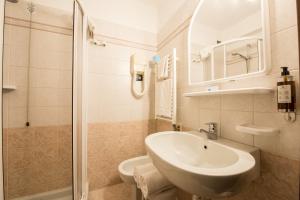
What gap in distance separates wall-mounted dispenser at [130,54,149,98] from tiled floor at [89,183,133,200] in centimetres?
107

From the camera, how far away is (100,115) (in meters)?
1.49

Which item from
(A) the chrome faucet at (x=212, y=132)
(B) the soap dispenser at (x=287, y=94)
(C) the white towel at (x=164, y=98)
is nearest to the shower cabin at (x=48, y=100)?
(C) the white towel at (x=164, y=98)

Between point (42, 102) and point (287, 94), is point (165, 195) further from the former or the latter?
point (42, 102)

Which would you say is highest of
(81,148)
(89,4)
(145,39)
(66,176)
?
(89,4)

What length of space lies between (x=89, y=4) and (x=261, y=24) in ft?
5.31

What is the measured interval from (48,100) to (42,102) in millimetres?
48

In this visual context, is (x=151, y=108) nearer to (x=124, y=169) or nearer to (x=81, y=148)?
(x=124, y=169)

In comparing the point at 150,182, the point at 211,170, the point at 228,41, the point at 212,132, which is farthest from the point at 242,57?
the point at 150,182

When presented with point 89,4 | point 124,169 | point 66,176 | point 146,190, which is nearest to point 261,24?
point 146,190

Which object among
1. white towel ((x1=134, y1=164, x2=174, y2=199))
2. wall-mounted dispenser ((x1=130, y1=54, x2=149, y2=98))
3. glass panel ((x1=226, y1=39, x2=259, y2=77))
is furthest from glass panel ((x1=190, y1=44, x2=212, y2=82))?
white towel ((x1=134, y1=164, x2=174, y2=199))

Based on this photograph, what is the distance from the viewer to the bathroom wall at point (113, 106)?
1454 millimetres

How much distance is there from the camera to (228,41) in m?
0.85

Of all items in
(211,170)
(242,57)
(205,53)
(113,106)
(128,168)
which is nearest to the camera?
(211,170)

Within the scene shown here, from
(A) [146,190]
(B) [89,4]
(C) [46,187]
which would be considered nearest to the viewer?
(A) [146,190]
